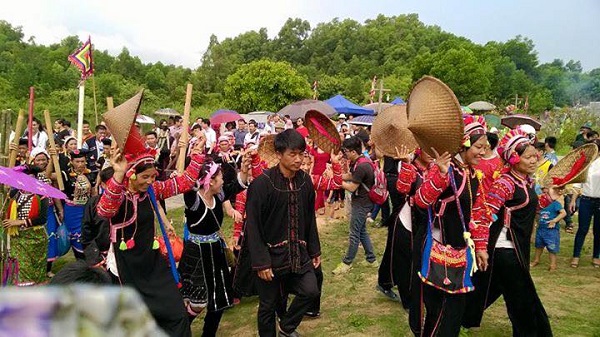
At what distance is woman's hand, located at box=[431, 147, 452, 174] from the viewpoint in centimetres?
357

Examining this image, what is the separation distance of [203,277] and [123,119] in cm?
187

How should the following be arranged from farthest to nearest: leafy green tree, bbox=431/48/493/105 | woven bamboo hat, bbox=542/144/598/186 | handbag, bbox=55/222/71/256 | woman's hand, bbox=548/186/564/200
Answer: leafy green tree, bbox=431/48/493/105
handbag, bbox=55/222/71/256
woven bamboo hat, bbox=542/144/598/186
woman's hand, bbox=548/186/564/200

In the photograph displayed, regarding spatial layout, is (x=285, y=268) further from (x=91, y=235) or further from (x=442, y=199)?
(x=91, y=235)

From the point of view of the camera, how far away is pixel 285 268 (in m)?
4.26

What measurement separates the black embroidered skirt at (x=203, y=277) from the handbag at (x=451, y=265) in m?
1.91

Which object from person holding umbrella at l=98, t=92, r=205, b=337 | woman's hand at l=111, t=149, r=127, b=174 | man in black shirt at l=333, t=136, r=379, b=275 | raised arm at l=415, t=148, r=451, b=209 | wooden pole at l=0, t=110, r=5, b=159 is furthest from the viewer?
man in black shirt at l=333, t=136, r=379, b=275

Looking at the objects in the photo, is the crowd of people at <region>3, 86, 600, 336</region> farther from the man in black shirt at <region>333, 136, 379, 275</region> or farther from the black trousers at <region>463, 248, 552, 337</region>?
the man in black shirt at <region>333, 136, 379, 275</region>

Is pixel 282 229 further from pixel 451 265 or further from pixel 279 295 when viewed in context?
pixel 451 265

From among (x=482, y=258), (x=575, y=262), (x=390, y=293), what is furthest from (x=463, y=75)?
(x=482, y=258)

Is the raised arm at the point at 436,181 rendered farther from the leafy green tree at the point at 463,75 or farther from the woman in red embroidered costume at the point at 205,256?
the leafy green tree at the point at 463,75

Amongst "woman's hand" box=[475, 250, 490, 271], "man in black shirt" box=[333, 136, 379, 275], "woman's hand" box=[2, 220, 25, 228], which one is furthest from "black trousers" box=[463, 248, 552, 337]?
"woman's hand" box=[2, 220, 25, 228]

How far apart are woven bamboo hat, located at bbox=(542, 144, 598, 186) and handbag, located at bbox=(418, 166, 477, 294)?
7.93 ft

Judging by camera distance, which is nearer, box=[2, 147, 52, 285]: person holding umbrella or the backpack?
box=[2, 147, 52, 285]: person holding umbrella

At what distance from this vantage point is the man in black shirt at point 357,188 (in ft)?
21.4
